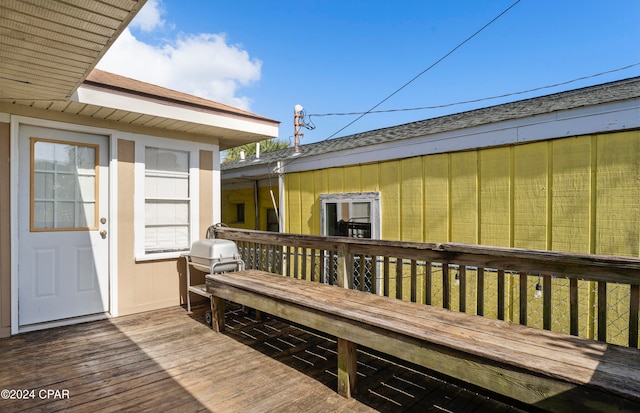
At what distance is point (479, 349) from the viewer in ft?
4.92

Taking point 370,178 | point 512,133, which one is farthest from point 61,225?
point 512,133

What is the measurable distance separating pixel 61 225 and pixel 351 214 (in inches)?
122

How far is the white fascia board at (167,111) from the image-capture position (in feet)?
9.91

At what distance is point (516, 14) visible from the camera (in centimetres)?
614

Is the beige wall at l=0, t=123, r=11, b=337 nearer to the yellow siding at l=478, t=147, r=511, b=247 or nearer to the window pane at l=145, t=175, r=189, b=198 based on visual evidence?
the window pane at l=145, t=175, r=189, b=198

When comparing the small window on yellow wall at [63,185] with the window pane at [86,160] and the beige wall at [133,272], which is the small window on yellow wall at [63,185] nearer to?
the window pane at [86,160]

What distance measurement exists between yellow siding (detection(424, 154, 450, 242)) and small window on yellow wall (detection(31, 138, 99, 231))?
349 cm

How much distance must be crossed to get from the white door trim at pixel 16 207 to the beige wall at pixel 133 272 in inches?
1.8

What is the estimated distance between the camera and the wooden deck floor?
79.0 inches

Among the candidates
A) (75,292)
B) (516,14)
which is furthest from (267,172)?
(516,14)

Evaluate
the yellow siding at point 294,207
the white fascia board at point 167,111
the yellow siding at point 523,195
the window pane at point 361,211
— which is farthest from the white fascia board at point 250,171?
the yellow siding at point 523,195

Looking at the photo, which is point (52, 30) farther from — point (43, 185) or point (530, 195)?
point (530, 195)

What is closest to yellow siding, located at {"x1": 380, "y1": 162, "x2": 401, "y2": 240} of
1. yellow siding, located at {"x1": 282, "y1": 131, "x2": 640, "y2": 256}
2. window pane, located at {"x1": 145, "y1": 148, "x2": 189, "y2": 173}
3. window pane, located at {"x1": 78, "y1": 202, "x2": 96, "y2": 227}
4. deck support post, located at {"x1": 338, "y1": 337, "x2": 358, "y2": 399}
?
yellow siding, located at {"x1": 282, "y1": 131, "x2": 640, "y2": 256}

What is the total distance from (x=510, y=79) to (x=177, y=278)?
9.38 meters
